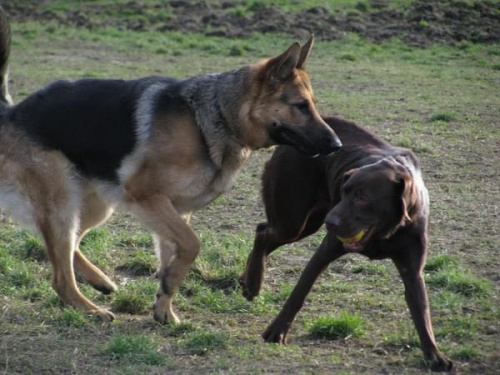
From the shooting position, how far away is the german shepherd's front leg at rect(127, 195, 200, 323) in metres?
5.57

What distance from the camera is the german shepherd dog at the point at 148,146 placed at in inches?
224

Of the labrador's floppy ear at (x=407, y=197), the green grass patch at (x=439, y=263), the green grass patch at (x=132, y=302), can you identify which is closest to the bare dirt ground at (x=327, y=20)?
the green grass patch at (x=439, y=263)

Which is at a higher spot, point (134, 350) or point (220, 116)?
point (220, 116)

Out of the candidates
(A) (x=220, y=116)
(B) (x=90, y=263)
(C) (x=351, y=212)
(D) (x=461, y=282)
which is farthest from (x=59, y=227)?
(D) (x=461, y=282)

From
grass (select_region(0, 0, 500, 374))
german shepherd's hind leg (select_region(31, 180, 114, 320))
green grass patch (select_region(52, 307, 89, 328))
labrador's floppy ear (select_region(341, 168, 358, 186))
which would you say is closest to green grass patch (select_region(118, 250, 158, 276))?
grass (select_region(0, 0, 500, 374))

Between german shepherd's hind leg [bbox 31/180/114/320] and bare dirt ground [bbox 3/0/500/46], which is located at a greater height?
german shepherd's hind leg [bbox 31/180/114/320]

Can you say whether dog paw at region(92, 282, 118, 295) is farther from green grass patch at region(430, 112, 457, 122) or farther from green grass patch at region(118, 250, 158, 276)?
green grass patch at region(430, 112, 457, 122)

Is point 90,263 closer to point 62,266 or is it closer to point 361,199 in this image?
point 62,266

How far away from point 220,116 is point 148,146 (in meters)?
0.50

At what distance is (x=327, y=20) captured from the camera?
66.8 feet

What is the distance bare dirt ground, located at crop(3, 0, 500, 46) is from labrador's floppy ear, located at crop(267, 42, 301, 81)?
13425mm

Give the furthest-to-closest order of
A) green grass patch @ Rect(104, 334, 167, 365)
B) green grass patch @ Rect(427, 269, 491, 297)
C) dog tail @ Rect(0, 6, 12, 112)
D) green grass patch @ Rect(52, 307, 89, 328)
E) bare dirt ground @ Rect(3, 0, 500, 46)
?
bare dirt ground @ Rect(3, 0, 500, 46), dog tail @ Rect(0, 6, 12, 112), green grass patch @ Rect(427, 269, 491, 297), green grass patch @ Rect(52, 307, 89, 328), green grass patch @ Rect(104, 334, 167, 365)

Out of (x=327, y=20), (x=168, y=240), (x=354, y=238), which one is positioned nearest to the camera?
(x=354, y=238)

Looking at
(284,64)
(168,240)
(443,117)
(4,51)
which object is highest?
(284,64)
